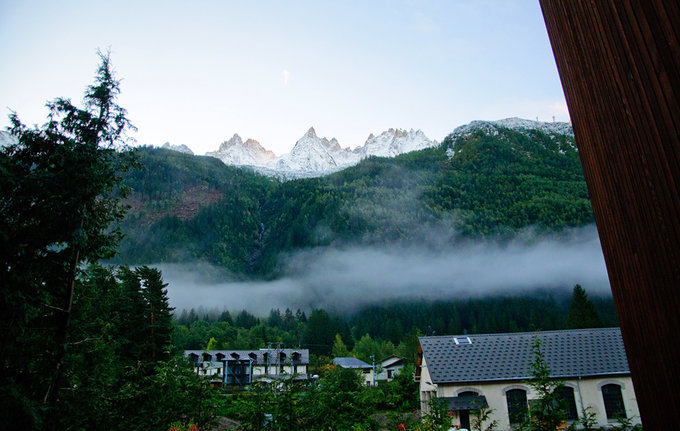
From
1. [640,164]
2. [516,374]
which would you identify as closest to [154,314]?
[516,374]

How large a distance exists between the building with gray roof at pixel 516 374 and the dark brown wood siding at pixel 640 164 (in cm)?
2089

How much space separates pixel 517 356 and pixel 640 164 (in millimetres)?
25386

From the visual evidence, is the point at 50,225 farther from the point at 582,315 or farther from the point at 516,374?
the point at 582,315

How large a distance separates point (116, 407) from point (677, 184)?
8476 mm

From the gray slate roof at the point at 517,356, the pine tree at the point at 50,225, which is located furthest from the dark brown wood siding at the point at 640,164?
the gray slate roof at the point at 517,356

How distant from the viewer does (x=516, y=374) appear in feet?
70.6

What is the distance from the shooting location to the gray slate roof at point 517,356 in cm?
2161

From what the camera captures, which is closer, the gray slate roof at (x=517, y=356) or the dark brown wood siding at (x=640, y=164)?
the dark brown wood siding at (x=640, y=164)

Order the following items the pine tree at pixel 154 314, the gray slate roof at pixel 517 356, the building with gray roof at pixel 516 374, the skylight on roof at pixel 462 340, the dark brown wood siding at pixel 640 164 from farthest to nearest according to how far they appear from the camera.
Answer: the skylight on roof at pixel 462 340 → the pine tree at pixel 154 314 → the gray slate roof at pixel 517 356 → the building with gray roof at pixel 516 374 → the dark brown wood siding at pixel 640 164

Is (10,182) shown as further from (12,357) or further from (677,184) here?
(677,184)

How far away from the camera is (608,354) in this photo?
22.9m

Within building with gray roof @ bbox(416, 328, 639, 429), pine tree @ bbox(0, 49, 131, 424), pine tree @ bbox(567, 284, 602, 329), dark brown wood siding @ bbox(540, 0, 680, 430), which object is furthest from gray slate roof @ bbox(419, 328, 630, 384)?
pine tree @ bbox(567, 284, 602, 329)

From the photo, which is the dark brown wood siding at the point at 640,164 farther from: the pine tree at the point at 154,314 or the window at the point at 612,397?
the window at the point at 612,397

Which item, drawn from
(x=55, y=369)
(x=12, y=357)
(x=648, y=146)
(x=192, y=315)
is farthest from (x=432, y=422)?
(x=192, y=315)
